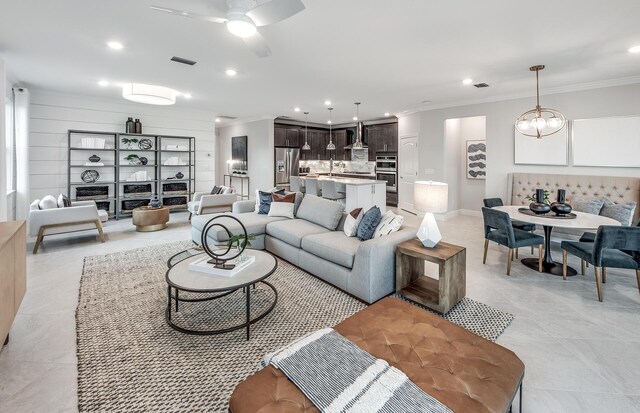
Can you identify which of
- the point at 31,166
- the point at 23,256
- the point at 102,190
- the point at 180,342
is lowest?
the point at 180,342

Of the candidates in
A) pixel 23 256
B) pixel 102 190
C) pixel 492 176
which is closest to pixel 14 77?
pixel 102 190

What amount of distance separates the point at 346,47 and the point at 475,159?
5284mm

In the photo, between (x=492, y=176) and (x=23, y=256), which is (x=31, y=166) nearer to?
(x=23, y=256)

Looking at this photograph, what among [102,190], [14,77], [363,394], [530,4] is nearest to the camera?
[363,394]

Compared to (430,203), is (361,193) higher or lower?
higher


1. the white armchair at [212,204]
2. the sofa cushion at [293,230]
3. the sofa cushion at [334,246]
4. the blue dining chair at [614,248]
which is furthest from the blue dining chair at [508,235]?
the white armchair at [212,204]

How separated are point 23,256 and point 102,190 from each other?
5.16m

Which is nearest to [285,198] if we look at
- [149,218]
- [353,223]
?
[353,223]

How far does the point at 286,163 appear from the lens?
32.3 feet

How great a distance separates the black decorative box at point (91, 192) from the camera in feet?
21.6

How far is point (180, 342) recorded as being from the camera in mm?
2312

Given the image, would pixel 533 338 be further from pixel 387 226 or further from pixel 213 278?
pixel 213 278

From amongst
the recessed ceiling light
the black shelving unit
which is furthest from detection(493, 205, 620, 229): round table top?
the black shelving unit

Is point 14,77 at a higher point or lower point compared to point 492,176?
higher
